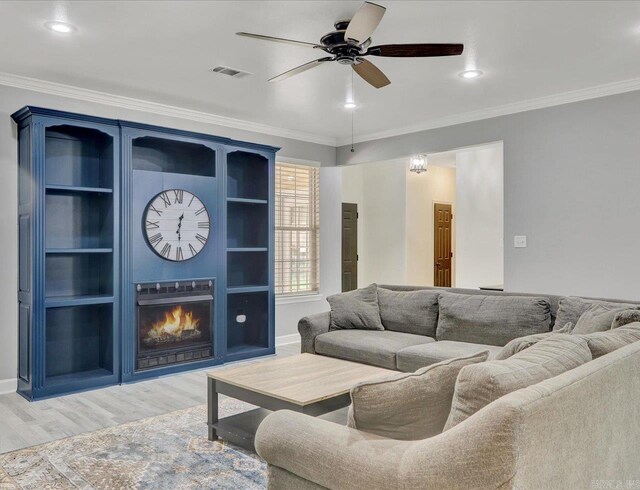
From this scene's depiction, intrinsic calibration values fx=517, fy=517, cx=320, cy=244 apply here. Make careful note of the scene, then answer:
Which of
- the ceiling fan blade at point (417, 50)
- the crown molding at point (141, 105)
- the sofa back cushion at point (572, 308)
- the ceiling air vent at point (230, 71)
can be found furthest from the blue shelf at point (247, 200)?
the sofa back cushion at point (572, 308)

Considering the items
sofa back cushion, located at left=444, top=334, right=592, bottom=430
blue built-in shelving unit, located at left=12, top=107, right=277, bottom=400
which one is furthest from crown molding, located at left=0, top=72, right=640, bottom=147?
sofa back cushion, located at left=444, top=334, right=592, bottom=430

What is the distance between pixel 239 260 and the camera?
6090mm

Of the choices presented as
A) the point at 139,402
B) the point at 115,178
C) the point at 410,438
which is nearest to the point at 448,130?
the point at 115,178

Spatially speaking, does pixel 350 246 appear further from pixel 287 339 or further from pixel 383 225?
pixel 287 339

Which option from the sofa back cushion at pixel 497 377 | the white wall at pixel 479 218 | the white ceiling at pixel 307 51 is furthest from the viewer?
the white wall at pixel 479 218

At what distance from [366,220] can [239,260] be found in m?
3.99

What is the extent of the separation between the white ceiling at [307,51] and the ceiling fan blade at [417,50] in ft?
0.85

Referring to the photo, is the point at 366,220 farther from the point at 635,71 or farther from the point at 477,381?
the point at 477,381

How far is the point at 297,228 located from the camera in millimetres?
6770

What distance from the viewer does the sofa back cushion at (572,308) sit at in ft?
11.4

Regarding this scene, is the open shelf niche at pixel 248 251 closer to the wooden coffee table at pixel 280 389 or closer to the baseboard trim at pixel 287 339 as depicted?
the baseboard trim at pixel 287 339

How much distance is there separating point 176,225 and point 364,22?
3049mm

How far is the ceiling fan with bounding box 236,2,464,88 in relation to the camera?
8.84 feet

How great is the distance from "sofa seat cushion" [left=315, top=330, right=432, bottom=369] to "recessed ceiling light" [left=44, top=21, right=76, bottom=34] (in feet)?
9.83
